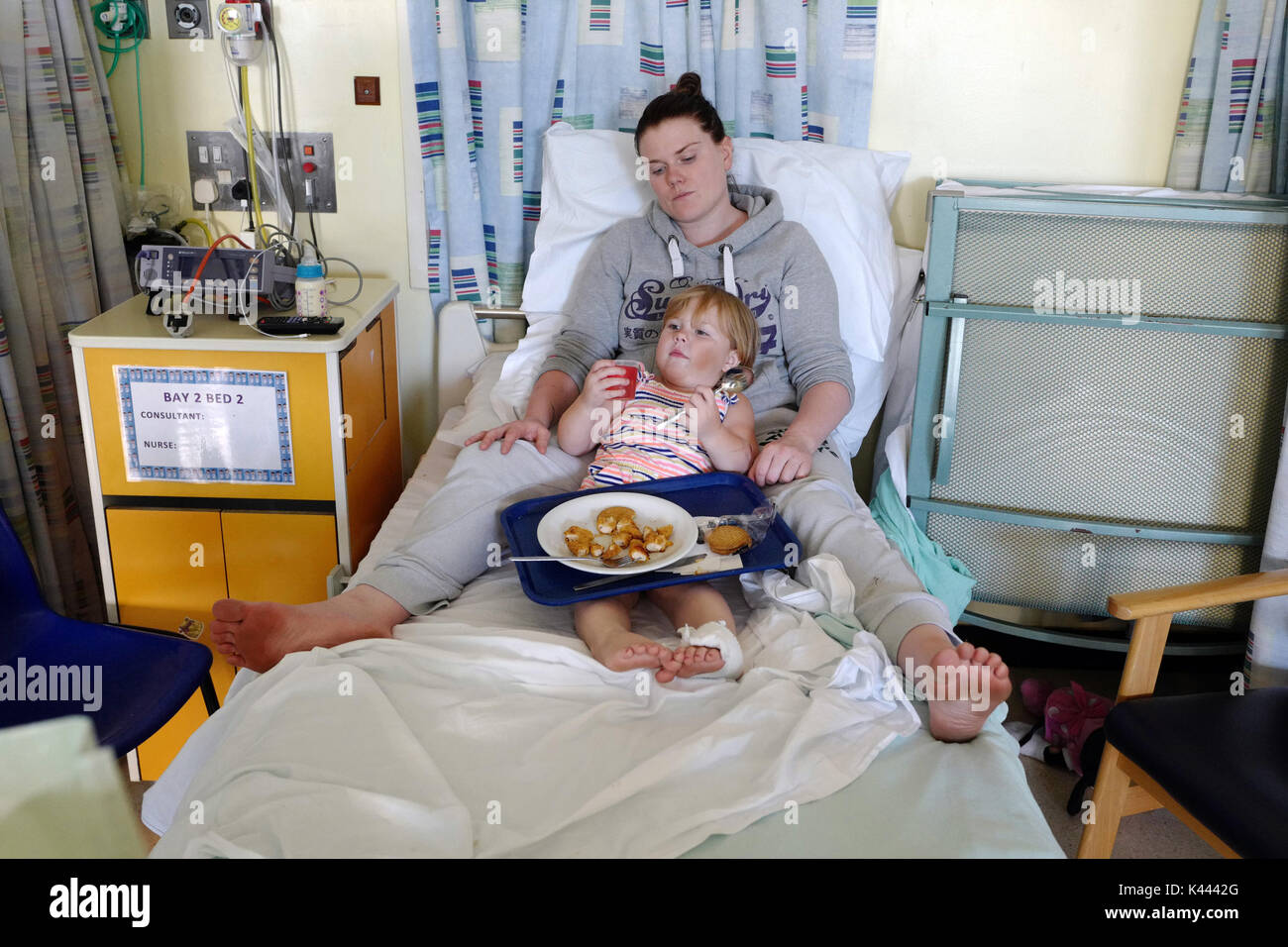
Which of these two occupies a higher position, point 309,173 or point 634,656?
point 309,173

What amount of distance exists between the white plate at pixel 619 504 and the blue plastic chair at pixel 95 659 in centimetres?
61

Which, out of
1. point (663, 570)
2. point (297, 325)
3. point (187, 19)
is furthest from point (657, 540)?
point (187, 19)

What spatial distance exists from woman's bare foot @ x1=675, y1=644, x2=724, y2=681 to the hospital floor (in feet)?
2.67

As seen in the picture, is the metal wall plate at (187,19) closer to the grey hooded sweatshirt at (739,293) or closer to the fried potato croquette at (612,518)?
the grey hooded sweatshirt at (739,293)

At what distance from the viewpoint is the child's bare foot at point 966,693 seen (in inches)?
50.1

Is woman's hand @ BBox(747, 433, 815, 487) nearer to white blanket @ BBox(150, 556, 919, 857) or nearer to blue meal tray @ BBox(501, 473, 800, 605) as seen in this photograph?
blue meal tray @ BBox(501, 473, 800, 605)

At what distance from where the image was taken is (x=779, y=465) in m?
1.83

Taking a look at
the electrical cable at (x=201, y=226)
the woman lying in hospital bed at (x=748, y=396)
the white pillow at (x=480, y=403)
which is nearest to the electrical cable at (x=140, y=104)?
the electrical cable at (x=201, y=226)

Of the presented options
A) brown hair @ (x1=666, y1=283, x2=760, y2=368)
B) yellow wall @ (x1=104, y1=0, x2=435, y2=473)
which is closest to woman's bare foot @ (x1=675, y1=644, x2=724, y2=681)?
brown hair @ (x1=666, y1=283, x2=760, y2=368)

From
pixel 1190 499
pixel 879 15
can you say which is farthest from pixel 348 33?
pixel 1190 499

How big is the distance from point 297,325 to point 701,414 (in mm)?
787

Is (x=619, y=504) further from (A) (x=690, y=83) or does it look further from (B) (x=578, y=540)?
(A) (x=690, y=83)
